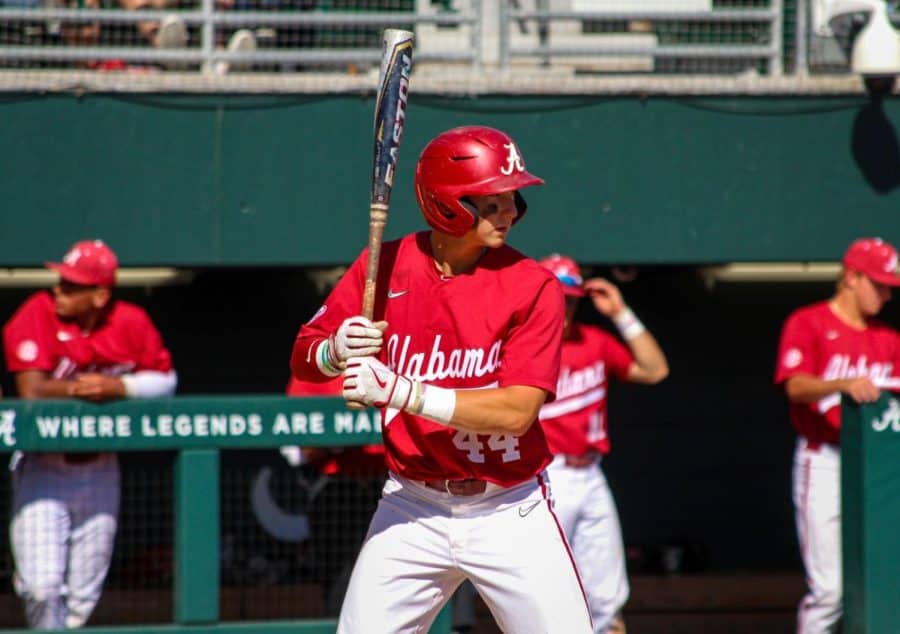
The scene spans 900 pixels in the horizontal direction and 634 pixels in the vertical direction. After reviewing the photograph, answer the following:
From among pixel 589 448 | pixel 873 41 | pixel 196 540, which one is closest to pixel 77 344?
pixel 196 540

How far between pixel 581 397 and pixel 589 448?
22 centimetres

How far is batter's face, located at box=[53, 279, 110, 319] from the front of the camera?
5.62 meters

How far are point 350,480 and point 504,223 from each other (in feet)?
8.75

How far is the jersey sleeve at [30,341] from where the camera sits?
552cm

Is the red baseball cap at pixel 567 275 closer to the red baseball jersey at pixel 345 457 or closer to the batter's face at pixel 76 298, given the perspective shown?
the red baseball jersey at pixel 345 457

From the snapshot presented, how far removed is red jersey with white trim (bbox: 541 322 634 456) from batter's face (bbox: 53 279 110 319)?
1896 millimetres

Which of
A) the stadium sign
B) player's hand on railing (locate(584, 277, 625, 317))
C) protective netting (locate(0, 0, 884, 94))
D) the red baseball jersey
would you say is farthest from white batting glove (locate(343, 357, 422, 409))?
protective netting (locate(0, 0, 884, 94))

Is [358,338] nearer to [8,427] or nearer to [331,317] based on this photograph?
[331,317]

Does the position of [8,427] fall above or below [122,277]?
below

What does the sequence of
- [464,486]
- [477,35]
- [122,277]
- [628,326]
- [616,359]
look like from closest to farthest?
[464,486], [628,326], [616,359], [477,35], [122,277]

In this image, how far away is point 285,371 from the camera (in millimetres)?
7555

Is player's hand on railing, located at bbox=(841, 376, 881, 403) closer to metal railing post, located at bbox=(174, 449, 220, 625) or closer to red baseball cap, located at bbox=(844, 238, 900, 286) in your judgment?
red baseball cap, located at bbox=(844, 238, 900, 286)

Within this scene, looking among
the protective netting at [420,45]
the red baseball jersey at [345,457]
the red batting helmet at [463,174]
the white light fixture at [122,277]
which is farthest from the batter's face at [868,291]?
the white light fixture at [122,277]

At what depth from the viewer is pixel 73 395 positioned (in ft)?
17.1
